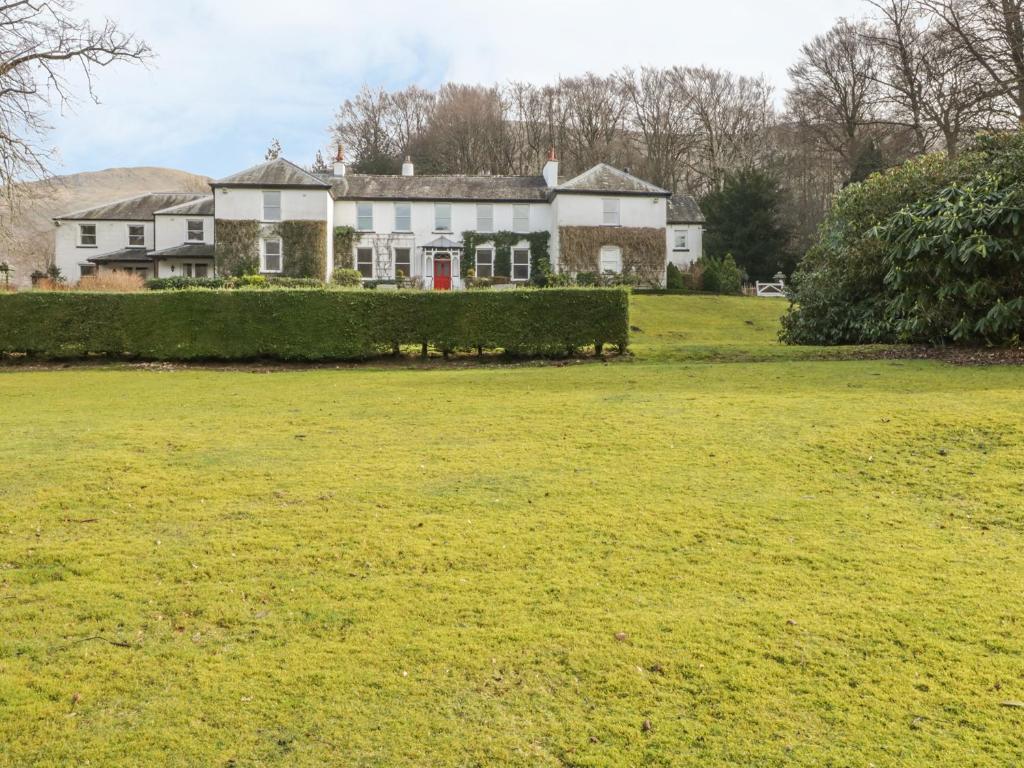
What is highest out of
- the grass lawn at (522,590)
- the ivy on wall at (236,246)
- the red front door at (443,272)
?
the ivy on wall at (236,246)

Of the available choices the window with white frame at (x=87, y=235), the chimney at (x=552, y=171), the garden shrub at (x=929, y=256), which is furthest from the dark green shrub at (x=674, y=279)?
the window with white frame at (x=87, y=235)

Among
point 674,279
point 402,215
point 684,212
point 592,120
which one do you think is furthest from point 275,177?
point 592,120

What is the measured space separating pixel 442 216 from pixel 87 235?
71.5 ft

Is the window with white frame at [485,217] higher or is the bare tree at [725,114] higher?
the bare tree at [725,114]

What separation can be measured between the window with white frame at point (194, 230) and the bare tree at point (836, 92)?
3614 centimetres

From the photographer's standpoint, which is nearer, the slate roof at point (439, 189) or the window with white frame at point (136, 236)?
the slate roof at point (439, 189)

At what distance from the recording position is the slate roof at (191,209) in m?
45.4

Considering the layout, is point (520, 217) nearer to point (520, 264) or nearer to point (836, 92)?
point (520, 264)

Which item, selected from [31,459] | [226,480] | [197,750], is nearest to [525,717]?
[197,750]

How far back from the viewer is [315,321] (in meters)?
17.4

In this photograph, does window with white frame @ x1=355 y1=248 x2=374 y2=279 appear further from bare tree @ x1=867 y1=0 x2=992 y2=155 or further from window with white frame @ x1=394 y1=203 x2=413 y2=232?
bare tree @ x1=867 y1=0 x2=992 y2=155

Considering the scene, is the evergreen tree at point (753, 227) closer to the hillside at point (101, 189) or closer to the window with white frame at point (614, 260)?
the window with white frame at point (614, 260)

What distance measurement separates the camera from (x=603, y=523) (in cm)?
579

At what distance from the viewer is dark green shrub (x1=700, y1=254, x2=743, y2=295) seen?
41.4 meters
